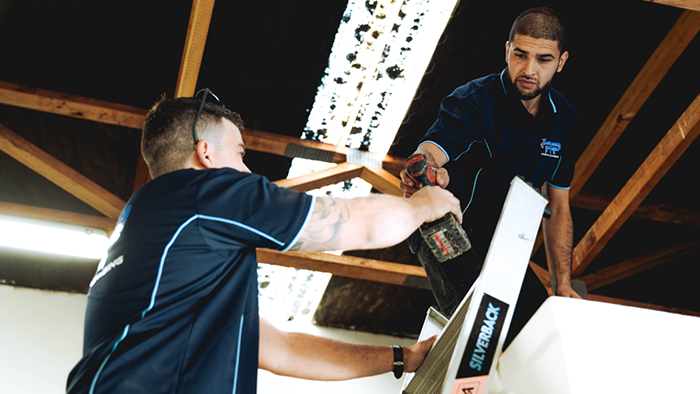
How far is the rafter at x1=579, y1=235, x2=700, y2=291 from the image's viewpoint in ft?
13.5

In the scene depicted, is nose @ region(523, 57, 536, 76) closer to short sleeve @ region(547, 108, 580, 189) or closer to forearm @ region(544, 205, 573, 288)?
short sleeve @ region(547, 108, 580, 189)

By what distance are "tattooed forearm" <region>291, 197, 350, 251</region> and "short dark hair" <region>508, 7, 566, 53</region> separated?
1.12 meters

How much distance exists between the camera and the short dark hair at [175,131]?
1430mm

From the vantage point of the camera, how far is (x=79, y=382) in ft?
3.66

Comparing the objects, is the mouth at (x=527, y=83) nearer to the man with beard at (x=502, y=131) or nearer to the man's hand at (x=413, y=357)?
the man with beard at (x=502, y=131)

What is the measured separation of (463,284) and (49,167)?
2.90 m

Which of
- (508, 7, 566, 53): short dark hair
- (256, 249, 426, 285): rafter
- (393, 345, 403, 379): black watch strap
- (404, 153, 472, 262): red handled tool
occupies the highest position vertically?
(256, 249, 426, 285): rafter

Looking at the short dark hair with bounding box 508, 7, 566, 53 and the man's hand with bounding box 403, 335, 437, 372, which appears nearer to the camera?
the man's hand with bounding box 403, 335, 437, 372

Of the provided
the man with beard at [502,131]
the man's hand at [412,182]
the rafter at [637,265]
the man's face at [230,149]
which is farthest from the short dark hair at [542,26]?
the rafter at [637,265]

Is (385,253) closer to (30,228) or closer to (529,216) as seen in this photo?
(30,228)

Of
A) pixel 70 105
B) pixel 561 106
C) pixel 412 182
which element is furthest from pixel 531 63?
pixel 70 105

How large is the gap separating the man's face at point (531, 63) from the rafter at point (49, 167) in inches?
110

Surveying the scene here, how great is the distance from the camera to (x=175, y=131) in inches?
56.7

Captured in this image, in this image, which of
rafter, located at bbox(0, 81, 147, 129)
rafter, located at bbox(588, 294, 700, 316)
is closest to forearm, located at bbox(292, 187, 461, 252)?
rafter, located at bbox(0, 81, 147, 129)
